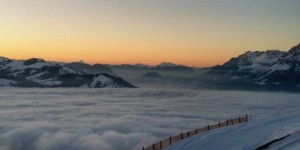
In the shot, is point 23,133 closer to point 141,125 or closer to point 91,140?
point 91,140

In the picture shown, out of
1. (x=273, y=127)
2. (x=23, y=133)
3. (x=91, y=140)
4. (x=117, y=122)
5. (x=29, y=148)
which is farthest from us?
(x=117, y=122)

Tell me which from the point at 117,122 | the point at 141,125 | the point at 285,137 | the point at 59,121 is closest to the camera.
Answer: the point at 285,137

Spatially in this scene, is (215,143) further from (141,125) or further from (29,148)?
(141,125)

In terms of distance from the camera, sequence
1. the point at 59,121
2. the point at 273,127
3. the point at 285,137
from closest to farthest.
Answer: the point at 285,137, the point at 273,127, the point at 59,121

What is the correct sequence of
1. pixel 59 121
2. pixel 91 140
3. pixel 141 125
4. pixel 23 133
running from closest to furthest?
1. pixel 91 140
2. pixel 23 133
3. pixel 141 125
4. pixel 59 121

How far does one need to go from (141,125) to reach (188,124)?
17981mm

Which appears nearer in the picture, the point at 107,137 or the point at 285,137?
the point at 285,137

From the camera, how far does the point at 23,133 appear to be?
A: 140m

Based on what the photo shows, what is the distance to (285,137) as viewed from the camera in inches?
1454

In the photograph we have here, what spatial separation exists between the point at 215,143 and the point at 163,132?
291 feet

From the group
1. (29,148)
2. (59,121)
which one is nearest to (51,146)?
(29,148)

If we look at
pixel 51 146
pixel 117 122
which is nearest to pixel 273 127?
pixel 51 146

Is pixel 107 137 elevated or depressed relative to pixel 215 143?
depressed

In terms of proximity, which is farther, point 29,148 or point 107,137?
point 107,137
